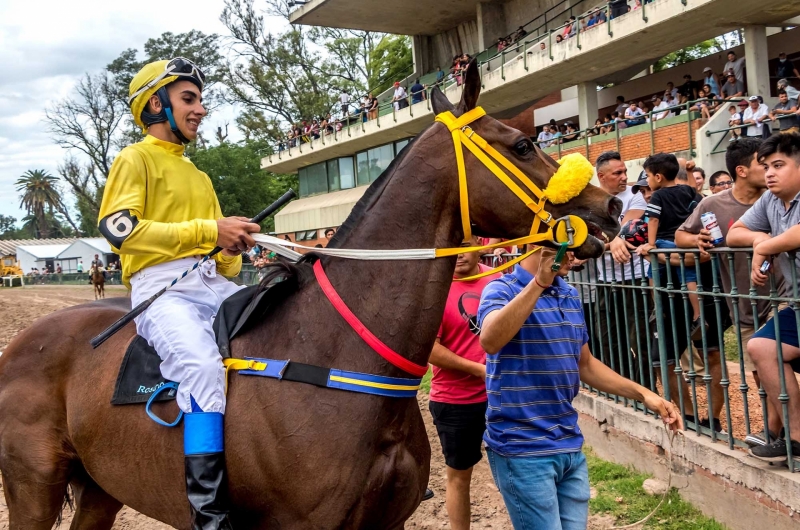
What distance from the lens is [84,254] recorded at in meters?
57.6

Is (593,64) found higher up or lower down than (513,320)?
higher up

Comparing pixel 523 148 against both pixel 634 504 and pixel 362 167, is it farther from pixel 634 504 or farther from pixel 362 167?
pixel 362 167

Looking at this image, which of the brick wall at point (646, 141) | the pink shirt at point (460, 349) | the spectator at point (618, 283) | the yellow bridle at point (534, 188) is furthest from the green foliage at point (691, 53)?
the yellow bridle at point (534, 188)

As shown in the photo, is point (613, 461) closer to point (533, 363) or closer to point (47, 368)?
point (533, 363)

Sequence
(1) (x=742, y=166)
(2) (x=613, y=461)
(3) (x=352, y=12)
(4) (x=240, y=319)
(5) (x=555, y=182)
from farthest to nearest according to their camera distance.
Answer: (3) (x=352, y=12)
(2) (x=613, y=461)
(1) (x=742, y=166)
(4) (x=240, y=319)
(5) (x=555, y=182)

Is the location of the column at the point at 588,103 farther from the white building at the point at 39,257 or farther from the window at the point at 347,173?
the white building at the point at 39,257

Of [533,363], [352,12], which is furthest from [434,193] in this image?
[352,12]

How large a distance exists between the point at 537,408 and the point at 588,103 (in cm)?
2200

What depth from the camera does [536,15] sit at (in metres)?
28.8

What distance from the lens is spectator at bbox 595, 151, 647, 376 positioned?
5.77 meters

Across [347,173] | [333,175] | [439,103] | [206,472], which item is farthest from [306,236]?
[206,472]

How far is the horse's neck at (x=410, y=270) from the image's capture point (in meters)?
2.80

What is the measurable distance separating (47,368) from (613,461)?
4.60 meters

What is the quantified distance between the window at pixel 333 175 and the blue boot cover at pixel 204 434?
35.7 metres
